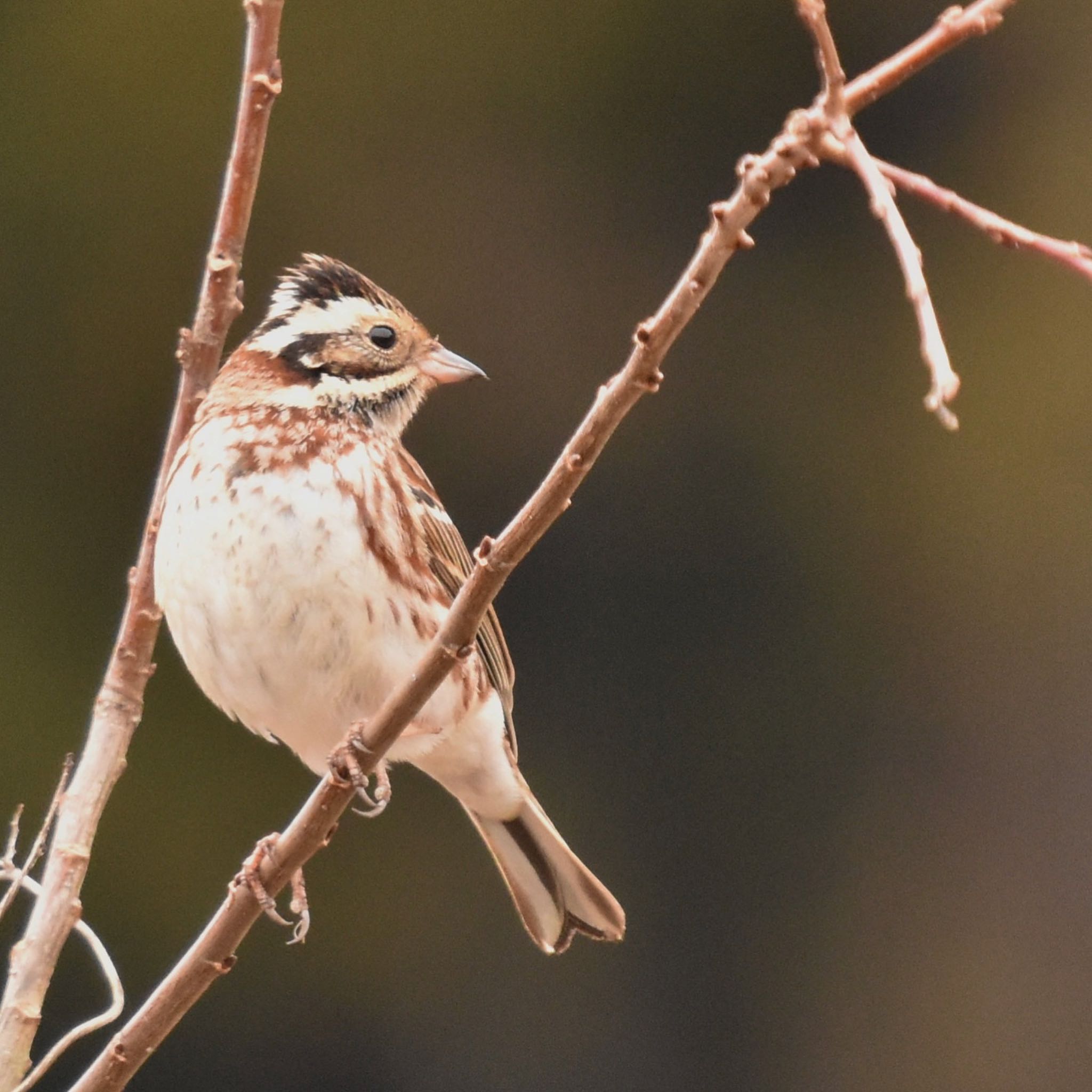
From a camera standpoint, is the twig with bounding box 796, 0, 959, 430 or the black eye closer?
the twig with bounding box 796, 0, 959, 430

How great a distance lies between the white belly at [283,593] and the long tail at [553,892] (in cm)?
45

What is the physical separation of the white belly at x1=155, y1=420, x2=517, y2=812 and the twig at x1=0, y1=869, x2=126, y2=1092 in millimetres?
493

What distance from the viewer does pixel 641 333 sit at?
61.6 inches

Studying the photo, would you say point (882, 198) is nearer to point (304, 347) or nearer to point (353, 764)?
point (353, 764)

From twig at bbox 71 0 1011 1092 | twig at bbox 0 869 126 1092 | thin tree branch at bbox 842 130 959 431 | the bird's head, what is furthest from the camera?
the bird's head

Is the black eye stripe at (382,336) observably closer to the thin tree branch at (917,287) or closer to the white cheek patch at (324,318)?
the white cheek patch at (324,318)

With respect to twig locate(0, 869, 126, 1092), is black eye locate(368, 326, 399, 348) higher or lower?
higher

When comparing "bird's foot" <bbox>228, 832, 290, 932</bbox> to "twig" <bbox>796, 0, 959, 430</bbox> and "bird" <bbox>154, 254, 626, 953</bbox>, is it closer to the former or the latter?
"bird" <bbox>154, 254, 626, 953</bbox>

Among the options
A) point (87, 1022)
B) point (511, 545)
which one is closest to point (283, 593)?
point (87, 1022)

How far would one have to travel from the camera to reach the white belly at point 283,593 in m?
2.63

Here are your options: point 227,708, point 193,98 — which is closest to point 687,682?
point 193,98

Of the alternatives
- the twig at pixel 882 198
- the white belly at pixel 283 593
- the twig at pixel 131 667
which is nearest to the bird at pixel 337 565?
the white belly at pixel 283 593

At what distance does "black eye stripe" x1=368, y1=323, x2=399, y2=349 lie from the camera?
2.94 metres

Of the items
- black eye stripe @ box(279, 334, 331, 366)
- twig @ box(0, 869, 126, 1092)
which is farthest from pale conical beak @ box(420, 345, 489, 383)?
twig @ box(0, 869, 126, 1092)
